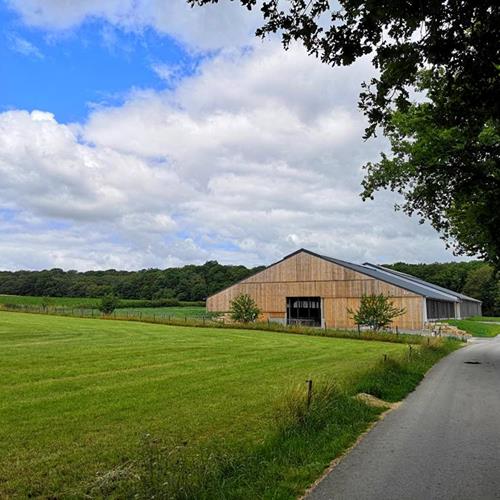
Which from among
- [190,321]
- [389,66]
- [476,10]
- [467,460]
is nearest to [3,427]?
[467,460]

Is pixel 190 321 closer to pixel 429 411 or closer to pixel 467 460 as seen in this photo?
pixel 429 411

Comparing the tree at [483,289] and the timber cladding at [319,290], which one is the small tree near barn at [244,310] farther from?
the tree at [483,289]

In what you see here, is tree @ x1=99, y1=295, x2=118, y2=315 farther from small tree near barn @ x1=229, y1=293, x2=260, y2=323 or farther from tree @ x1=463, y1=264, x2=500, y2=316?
tree @ x1=463, y1=264, x2=500, y2=316

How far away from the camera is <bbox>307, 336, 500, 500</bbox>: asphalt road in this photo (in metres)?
6.17

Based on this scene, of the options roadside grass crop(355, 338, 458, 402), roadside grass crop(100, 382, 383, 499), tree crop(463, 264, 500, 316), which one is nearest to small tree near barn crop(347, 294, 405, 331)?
roadside grass crop(355, 338, 458, 402)

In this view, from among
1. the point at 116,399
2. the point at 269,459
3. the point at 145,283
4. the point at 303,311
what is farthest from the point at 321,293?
the point at 145,283

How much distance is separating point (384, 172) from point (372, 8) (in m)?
20.1

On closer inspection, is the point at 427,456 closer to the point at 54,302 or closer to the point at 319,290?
the point at 319,290

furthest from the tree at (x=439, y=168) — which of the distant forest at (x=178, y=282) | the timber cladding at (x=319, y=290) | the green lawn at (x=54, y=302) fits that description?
the distant forest at (x=178, y=282)

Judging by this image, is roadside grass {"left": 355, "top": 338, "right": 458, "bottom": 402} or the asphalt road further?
roadside grass {"left": 355, "top": 338, "right": 458, "bottom": 402}

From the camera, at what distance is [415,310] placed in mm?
49125

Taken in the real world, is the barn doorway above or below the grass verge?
above

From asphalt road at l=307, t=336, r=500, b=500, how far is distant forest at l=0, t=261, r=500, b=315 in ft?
313

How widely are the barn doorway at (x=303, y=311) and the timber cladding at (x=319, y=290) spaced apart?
921 mm
